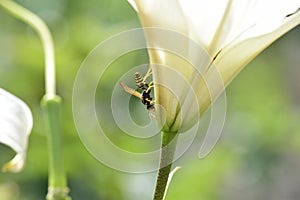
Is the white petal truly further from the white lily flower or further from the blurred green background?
the blurred green background

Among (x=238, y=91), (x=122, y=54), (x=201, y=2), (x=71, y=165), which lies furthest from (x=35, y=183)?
(x=201, y=2)

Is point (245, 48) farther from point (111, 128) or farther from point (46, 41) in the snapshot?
point (111, 128)

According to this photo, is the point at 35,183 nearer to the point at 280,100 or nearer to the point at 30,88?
the point at 30,88

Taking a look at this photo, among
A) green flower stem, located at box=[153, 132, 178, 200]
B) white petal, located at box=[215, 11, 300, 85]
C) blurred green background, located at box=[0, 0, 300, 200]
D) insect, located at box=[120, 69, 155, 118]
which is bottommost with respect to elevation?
green flower stem, located at box=[153, 132, 178, 200]

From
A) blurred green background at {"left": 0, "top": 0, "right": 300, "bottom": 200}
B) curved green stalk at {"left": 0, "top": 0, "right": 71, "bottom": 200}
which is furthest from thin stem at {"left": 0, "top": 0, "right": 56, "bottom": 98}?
blurred green background at {"left": 0, "top": 0, "right": 300, "bottom": 200}

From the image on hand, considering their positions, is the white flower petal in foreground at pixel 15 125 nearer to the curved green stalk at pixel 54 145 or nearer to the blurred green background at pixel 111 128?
the curved green stalk at pixel 54 145

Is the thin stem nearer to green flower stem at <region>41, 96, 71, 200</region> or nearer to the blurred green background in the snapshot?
green flower stem at <region>41, 96, 71, 200</region>

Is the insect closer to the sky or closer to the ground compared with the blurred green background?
closer to the ground

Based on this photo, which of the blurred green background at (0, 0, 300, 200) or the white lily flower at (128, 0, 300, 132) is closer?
the white lily flower at (128, 0, 300, 132)
